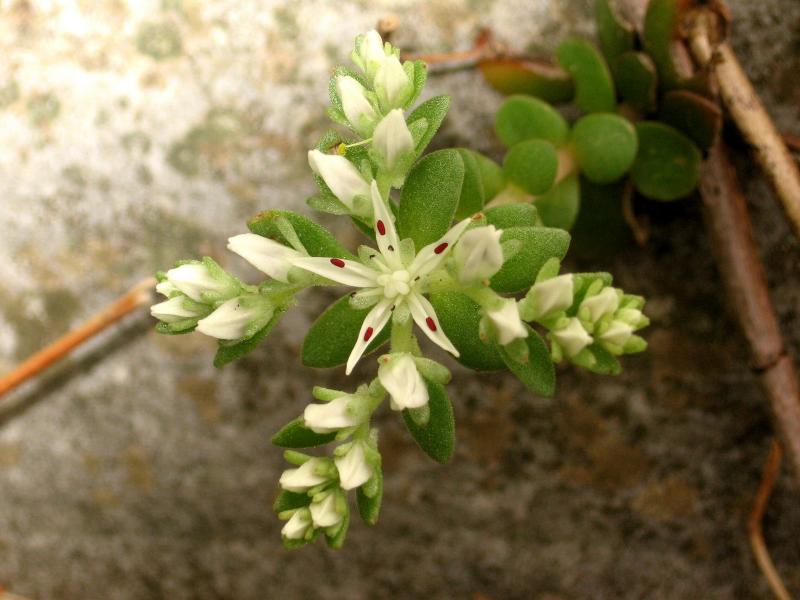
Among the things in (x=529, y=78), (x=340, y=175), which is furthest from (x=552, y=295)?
(x=529, y=78)

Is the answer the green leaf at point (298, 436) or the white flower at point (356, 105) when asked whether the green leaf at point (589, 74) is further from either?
the green leaf at point (298, 436)

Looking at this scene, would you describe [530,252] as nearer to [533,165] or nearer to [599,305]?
[599,305]

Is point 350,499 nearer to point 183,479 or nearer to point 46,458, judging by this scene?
point 183,479

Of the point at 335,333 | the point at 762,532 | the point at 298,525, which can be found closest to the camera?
the point at 298,525

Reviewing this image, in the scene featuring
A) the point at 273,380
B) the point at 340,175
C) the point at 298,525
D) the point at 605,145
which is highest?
the point at 340,175

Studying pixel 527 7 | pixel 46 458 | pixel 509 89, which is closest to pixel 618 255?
pixel 509 89
